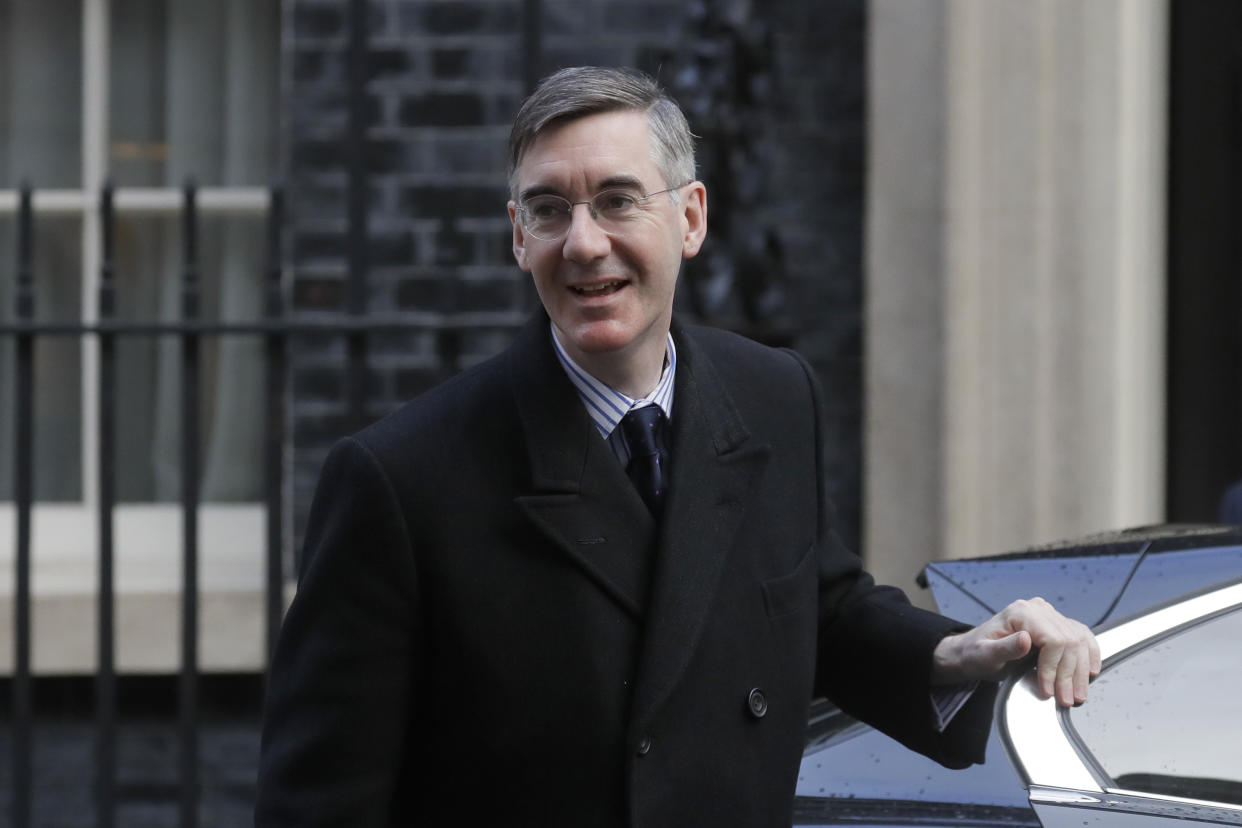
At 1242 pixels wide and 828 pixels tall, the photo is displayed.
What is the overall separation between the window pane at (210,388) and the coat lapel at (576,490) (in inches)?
148

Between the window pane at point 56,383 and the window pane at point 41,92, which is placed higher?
the window pane at point 41,92

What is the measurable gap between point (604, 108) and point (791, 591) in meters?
0.63

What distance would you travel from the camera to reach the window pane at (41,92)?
565 centimetres

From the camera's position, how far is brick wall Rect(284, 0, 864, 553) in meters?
5.27

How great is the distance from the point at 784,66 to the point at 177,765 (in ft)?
9.62

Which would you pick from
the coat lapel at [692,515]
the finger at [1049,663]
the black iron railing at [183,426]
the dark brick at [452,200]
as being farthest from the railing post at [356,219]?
the finger at [1049,663]

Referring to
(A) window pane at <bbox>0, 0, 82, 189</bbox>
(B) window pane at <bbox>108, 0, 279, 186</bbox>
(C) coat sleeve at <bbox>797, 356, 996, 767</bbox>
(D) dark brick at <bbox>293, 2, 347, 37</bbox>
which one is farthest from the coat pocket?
(A) window pane at <bbox>0, 0, 82, 189</bbox>

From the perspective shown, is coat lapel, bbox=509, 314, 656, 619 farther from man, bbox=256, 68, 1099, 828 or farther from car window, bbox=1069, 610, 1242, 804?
car window, bbox=1069, 610, 1242, 804

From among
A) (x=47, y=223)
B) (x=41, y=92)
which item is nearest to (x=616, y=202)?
(x=47, y=223)

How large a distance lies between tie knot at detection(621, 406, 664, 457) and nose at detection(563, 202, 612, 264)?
249mm

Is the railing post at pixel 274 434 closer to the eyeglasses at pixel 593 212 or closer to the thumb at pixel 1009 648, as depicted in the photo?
the eyeglasses at pixel 593 212

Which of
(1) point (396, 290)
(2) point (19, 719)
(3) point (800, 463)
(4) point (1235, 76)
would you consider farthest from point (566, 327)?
(4) point (1235, 76)

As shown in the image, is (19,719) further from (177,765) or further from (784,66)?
(784,66)

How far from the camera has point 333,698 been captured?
1851mm
